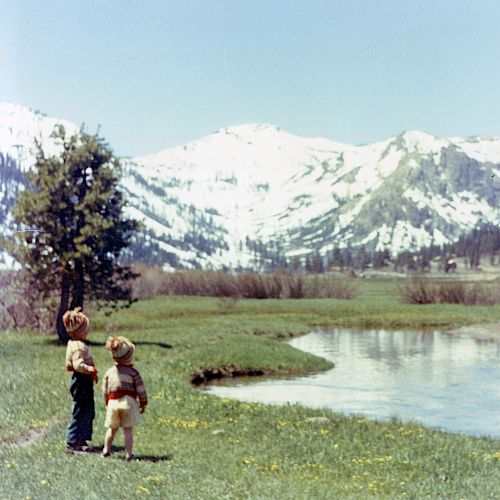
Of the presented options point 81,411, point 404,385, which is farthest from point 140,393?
point 404,385

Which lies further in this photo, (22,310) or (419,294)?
(419,294)

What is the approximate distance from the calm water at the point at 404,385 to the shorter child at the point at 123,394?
14314 millimetres

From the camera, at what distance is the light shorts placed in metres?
15.6

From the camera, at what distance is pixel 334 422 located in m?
23.3

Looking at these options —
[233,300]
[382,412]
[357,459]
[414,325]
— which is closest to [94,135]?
[382,412]

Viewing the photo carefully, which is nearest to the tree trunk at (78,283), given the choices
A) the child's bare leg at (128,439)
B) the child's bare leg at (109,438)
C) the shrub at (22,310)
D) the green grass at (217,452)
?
the shrub at (22,310)

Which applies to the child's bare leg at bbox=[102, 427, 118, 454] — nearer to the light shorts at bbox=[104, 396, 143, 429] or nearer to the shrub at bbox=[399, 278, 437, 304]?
the light shorts at bbox=[104, 396, 143, 429]

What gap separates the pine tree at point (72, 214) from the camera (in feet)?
136

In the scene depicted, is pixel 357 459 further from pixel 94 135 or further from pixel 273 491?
pixel 94 135

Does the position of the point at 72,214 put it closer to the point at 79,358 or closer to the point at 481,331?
the point at 79,358

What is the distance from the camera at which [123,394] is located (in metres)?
15.8

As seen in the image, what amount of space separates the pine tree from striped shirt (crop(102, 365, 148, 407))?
25587 millimetres

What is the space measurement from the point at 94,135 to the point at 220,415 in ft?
72.6

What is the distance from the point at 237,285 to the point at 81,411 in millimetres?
80369
